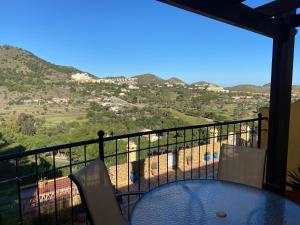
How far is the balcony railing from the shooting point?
201 centimetres

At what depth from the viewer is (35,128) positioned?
16422mm

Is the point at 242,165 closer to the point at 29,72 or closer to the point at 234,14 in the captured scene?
the point at 234,14

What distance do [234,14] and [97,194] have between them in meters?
1.92

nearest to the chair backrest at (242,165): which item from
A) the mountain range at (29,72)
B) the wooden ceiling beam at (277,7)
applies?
the wooden ceiling beam at (277,7)

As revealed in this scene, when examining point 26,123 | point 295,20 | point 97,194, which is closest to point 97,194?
point 97,194

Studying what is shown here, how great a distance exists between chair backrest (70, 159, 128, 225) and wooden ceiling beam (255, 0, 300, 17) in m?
2.19

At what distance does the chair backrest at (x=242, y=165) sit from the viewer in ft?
7.32

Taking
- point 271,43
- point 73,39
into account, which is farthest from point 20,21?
point 271,43

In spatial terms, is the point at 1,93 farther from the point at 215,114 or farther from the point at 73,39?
the point at 73,39

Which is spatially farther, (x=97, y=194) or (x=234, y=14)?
(x=234, y=14)

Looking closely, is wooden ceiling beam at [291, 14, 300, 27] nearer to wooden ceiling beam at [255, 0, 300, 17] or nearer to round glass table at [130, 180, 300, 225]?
wooden ceiling beam at [255, 0, 300, 17]

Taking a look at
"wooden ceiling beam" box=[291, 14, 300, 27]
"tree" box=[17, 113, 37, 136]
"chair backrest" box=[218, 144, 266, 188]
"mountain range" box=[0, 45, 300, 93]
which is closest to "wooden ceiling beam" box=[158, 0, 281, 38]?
"wooden ceiling beam" box=[291, 14, 300, 27]

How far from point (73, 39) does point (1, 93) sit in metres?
16.0

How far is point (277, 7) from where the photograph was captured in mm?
2592
